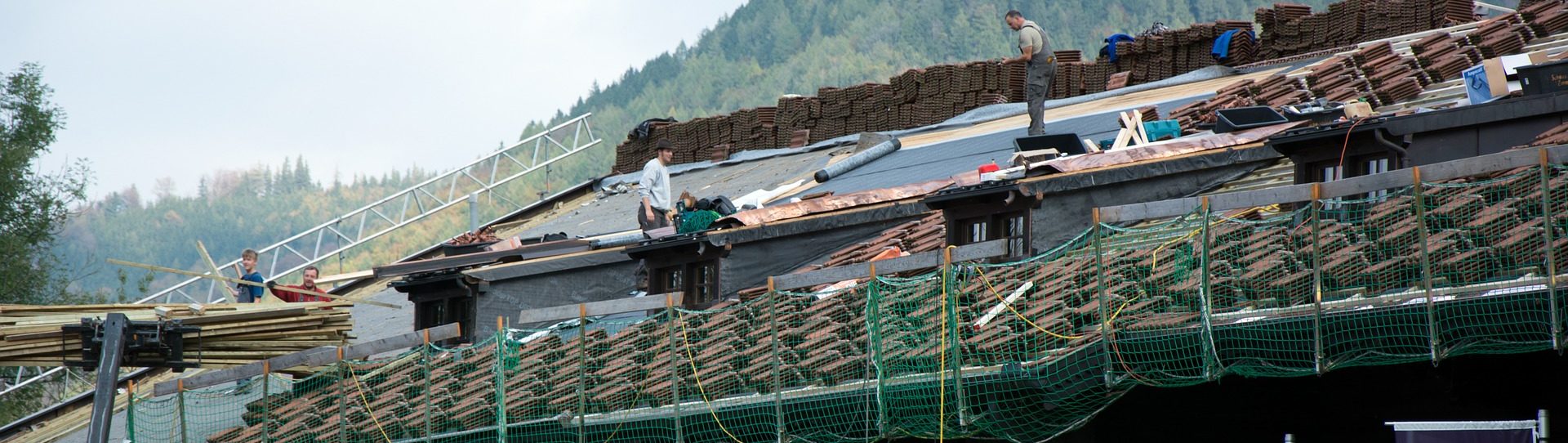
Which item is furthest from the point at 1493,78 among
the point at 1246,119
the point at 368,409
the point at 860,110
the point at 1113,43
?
the point at 860,110

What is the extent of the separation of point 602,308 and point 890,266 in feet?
10.5

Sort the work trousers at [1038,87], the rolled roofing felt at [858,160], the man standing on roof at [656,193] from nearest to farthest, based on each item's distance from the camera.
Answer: the man standing on roof at [656,193] < the work trousers at [1038,87] < the rolled roofing felt at [858,160]

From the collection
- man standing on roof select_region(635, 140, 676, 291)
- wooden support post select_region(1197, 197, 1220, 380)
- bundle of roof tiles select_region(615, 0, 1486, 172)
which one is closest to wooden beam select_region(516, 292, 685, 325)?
man standing on roof select_region(635, 140, 676, 291)

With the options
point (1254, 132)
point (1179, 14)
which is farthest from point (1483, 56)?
point (1179, 14)

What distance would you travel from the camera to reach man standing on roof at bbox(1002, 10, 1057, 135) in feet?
71.7

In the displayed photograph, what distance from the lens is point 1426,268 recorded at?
34.4 feet

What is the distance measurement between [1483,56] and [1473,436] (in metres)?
10.8

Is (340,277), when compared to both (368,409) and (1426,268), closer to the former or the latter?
(368,409)

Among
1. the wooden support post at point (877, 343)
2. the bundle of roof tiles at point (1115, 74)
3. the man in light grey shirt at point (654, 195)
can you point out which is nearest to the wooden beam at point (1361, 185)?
the wooden support post at point (877, 343)

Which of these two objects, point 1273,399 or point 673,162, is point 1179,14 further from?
point 1273,399

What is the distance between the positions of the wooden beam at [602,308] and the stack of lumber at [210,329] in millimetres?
4017

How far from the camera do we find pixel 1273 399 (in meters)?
12.2

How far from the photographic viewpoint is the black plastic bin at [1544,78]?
14625 millimetres

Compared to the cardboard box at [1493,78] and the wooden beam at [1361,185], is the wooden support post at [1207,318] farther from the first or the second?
the cardboard box at [1493,78]
